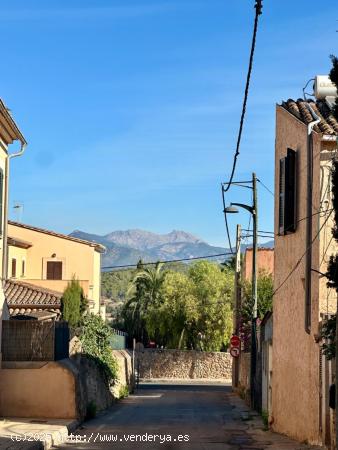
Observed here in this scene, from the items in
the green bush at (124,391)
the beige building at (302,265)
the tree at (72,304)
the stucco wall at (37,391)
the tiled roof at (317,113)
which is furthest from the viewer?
the tree at (72,304)

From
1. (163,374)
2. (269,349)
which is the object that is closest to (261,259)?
(163,374)

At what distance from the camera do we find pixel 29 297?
Answer: 141 feet

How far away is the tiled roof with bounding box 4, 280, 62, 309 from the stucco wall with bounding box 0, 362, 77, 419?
18.9 metres

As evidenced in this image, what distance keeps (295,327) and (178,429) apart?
4.37 m

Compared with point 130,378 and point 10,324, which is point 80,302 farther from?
point 10,324

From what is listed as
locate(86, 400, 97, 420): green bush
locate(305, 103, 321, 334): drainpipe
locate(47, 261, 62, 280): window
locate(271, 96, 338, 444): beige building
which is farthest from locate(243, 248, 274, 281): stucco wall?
locate(305, 103, 321, 334): drainpipe

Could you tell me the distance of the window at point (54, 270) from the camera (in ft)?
186

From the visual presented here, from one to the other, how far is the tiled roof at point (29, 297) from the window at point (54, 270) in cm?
1132

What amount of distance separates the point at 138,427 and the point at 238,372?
2386 centimetres

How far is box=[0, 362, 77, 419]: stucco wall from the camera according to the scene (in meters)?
22.4

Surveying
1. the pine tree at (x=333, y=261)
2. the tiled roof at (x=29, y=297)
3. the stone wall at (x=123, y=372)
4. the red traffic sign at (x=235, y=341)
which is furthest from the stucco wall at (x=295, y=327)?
the tiled roof at (x=29, y=297)

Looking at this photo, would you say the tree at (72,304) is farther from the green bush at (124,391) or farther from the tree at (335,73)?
the tree at (335,73)

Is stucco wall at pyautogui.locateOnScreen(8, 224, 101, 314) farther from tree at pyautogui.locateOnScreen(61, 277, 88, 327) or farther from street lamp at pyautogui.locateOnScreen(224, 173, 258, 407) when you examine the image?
street lamp at pyautogui.locateOnScreen(224, 173, 258, 407)

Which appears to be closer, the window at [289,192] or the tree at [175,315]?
the window at [289,192]
